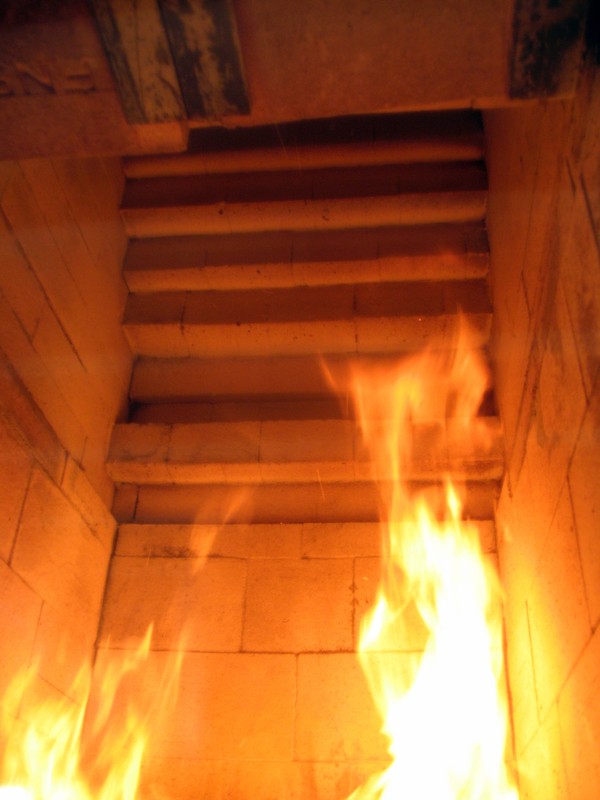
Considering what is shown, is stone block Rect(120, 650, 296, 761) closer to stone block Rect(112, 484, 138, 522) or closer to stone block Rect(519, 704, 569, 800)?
stone block Rect(112, 484, 138, 522)

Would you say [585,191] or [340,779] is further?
[340,779]

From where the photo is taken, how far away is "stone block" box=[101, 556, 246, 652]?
388 cm

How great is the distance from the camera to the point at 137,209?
473 cm

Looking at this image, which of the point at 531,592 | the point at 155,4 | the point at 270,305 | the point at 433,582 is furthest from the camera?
the point at 270,305

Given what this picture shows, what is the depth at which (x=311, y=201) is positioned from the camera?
15.1ft

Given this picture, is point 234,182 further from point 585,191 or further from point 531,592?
point 531,592

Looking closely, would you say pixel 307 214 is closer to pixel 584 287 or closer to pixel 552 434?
pixel 552 434

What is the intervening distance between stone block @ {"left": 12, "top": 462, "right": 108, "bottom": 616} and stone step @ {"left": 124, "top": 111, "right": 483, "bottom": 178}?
103 inches

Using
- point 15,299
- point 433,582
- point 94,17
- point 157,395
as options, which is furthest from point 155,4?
point 433,582

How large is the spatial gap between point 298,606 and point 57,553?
140 cm

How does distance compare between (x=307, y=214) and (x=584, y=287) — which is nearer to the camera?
(x=584, y=287)

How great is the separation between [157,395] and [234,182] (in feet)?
5.38

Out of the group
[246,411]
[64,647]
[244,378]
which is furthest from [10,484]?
[244,378]

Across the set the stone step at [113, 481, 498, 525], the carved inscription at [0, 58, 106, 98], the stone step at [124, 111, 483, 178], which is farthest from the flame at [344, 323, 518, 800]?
the carved inscription at [0, 58, 106, 98]
